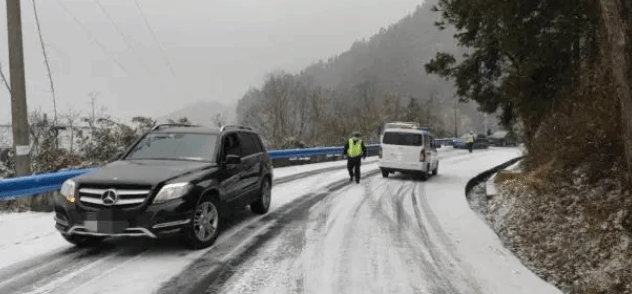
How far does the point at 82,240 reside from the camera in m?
6.64

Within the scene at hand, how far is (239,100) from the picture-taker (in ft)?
606

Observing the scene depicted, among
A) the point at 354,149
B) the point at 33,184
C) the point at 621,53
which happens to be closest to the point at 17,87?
the point at 33,184

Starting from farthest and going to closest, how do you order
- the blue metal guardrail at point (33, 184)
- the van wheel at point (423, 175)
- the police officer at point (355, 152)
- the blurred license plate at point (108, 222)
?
the van wheel at point (423, 175) < the police officer at point (355, 152) < the blue metal guardrail at point (33, 184) < the blurred license plate at point (108, 222)

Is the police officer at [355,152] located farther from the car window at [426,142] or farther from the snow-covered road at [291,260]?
the snow-covered road at [291,260]

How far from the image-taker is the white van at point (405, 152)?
56.4 feet

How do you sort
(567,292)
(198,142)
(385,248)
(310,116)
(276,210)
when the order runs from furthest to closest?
1. (310,116)
2. (276,210)
3. (198,142)
4. (385,248)
5. (567,292)

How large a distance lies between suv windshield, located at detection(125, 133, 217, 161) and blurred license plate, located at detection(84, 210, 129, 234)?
1.59 meters

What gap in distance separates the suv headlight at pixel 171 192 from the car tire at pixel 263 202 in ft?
10.6

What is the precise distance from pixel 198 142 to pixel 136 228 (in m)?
2.14

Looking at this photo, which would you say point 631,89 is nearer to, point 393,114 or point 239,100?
point 393,114

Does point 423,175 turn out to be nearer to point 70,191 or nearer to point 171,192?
point 171,192

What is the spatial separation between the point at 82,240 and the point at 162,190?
1.62 metres

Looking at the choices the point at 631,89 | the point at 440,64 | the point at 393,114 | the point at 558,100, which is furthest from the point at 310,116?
the point at 631,89

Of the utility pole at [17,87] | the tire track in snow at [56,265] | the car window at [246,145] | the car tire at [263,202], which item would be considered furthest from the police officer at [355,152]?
the tire track in snow at [56,265]
